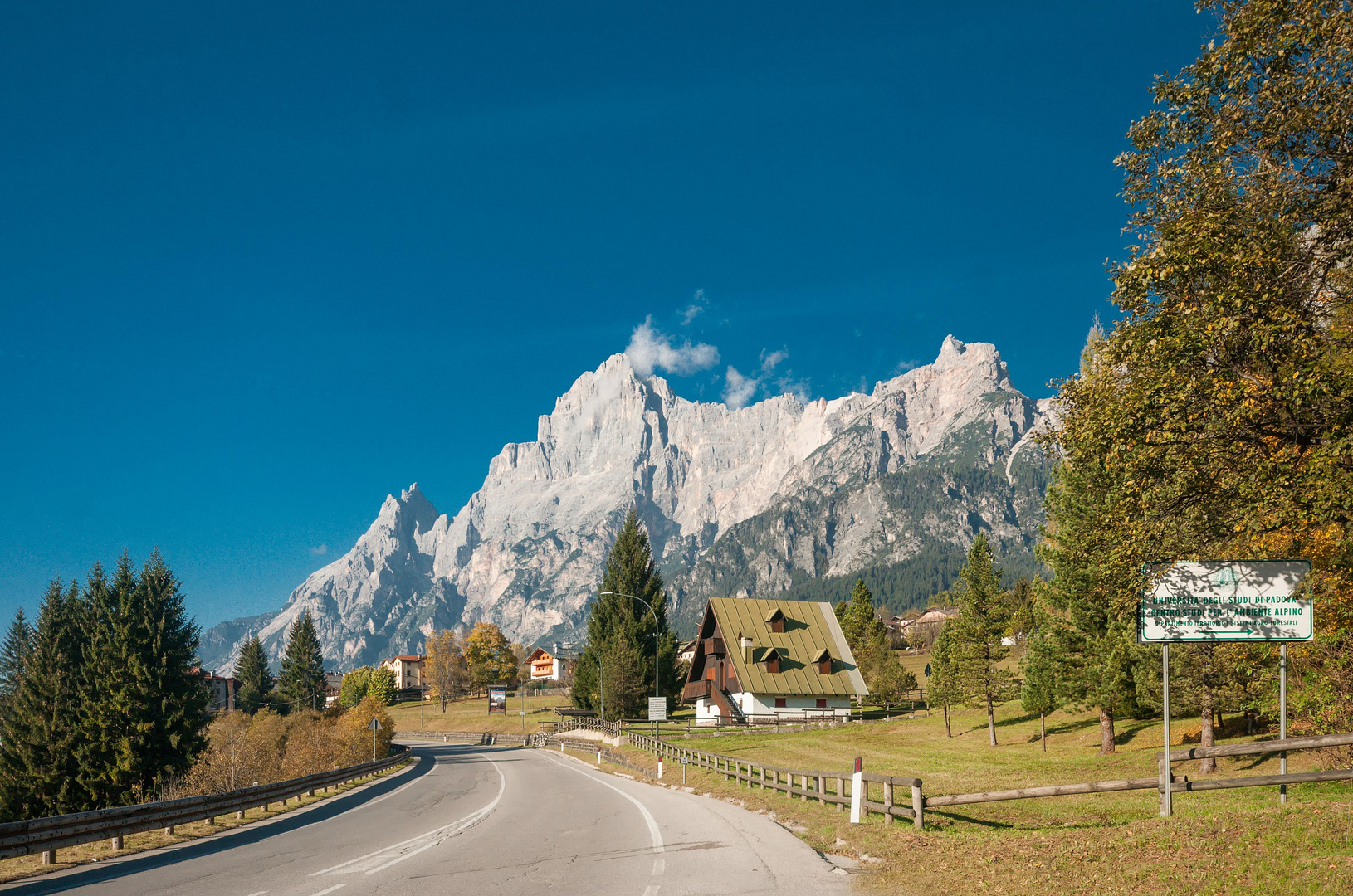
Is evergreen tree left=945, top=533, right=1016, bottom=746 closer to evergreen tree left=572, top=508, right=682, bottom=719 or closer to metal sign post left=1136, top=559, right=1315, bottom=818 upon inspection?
evergreen tree left=572, top=508, right=682, bottom=719

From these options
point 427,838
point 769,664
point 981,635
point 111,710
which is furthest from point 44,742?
point 981,635

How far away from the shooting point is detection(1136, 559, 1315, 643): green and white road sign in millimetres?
13227

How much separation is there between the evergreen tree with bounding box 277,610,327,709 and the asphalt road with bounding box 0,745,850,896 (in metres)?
82.3

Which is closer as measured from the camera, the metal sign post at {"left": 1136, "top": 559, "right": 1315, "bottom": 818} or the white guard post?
the metal sign post at {"left": 1136, "top": 559, "right": 1315, "bottom": 818}

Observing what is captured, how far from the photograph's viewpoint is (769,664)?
6919 cm

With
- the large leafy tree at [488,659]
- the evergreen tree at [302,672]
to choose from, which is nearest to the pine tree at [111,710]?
the evergreen tree at [302,672]

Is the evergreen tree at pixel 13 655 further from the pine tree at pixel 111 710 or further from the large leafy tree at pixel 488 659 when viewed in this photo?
the large leafy tree at pixel 488 659

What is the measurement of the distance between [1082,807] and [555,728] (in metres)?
66.0

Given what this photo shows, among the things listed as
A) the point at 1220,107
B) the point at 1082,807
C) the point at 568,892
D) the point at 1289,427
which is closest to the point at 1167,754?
the point at 1289,427

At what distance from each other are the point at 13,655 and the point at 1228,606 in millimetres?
89872

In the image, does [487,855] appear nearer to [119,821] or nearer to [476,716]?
[119,821]

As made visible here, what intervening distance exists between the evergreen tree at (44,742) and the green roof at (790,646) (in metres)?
44.9

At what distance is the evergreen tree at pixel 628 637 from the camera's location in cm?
6303

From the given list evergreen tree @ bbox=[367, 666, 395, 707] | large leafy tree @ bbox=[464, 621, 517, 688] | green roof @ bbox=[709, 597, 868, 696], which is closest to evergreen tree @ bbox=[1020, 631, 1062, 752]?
green roof @ bbox=[709, 597, 868, 696]
